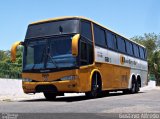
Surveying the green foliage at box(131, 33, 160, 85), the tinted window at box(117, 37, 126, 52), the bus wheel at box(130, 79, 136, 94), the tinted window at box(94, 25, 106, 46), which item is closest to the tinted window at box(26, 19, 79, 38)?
the tinted window at box(94, 25, 106, 46)

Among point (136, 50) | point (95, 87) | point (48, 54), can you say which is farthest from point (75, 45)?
point (136, 50)

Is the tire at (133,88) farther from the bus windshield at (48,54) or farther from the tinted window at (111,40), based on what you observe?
the bus windshield at (48,54)

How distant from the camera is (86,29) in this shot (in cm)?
1616

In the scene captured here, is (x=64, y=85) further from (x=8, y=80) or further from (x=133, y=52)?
(x=133, y=52)

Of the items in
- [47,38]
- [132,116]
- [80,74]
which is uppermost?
[47,38]

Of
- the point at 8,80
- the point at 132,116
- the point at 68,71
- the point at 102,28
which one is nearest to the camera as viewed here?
the point at 132,116

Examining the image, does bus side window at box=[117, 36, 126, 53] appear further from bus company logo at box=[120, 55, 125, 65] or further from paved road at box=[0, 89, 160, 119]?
paved road at box=[0, 89, 160, 119]

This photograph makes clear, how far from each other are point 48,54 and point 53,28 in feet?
4.25

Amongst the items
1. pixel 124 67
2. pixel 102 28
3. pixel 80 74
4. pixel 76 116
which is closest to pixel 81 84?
pixel 80 74

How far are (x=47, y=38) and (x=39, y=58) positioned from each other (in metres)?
0.89

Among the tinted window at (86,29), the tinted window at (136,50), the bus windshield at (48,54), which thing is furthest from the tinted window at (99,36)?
the tinted window at (136,50)

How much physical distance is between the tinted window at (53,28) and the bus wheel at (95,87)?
8.23ft

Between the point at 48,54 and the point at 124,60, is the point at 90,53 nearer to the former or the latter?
the point at 48,54

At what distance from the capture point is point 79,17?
15734 mm
